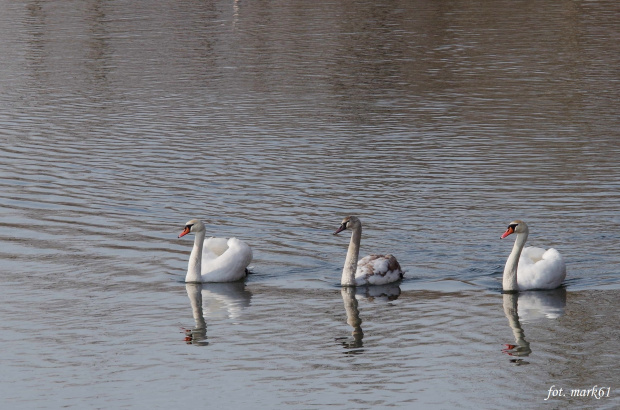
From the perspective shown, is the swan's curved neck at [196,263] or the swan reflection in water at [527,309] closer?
Result: the swan reflection in water at [527,309]

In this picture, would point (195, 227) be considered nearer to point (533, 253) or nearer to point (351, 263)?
point (351, 263)

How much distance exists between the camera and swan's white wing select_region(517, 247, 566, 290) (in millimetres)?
16891

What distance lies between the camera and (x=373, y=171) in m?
25.2

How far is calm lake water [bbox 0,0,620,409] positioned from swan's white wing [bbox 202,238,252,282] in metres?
0.19

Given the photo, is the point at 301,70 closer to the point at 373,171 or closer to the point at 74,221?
the point at 373,171

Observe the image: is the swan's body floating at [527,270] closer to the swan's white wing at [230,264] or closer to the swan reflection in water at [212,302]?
the swan reflection in water at [212,302]

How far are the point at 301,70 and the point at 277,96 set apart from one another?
5.33 m

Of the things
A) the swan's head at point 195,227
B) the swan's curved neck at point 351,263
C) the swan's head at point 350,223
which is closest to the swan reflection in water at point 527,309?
the swan's curved neck at point 351,263

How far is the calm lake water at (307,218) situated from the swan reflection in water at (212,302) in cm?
6

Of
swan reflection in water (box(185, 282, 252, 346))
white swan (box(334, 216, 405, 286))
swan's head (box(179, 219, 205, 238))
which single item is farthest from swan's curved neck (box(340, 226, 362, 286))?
swan's head (box(179, 219, 205, 238))

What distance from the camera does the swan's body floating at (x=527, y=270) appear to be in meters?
16.8

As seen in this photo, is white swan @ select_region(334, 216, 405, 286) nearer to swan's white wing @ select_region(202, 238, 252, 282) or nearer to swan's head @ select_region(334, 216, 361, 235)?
swan's head @ select_region(334, 216, 361, 235)

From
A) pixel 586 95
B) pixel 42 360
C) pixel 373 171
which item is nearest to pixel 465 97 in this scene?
pixel 586 95

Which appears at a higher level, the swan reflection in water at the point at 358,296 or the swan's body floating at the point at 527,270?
the swan's body floating at the point at 527,270
